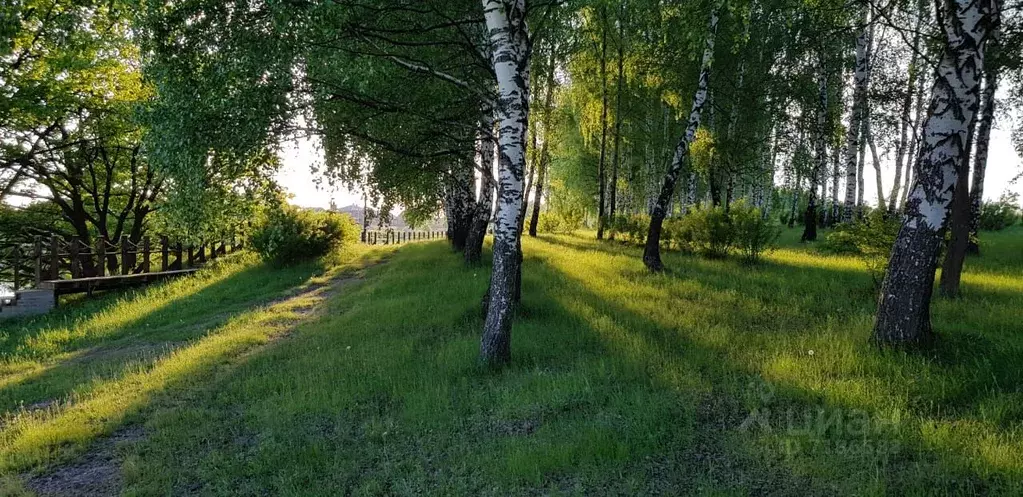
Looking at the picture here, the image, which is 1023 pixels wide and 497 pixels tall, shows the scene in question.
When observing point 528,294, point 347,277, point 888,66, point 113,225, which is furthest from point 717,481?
point 113,225

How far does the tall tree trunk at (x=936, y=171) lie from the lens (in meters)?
4.79

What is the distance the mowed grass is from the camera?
3.62 metres

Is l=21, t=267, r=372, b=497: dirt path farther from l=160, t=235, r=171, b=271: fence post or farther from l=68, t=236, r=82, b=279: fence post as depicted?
l=160, t=235, r=171, b=271: fence post

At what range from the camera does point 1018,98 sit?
576 inches

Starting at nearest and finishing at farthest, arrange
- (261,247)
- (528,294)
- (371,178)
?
(528,294) → (371,178) → (261,247)

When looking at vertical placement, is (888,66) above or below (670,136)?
above

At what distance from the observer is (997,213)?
881 inches

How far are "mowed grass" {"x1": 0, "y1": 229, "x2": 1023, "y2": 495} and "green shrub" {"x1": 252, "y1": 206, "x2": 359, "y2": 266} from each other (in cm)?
883

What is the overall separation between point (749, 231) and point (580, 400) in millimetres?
8888

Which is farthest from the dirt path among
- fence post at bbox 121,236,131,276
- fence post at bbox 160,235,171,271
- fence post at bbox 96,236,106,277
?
fence post at bbox 160,235,171,271

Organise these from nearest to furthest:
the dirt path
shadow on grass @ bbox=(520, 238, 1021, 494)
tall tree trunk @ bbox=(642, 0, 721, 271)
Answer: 1. shadow on grass @ bbox=(520, 238, 1021, 494)
2. the dirt path
3. tall tree trunk @ bbox=(642, 0, 721, 271)

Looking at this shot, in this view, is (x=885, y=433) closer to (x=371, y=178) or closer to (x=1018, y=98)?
(x=371, y=178)

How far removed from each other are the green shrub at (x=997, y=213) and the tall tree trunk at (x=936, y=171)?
23.0 metres

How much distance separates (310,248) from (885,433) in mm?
18740
